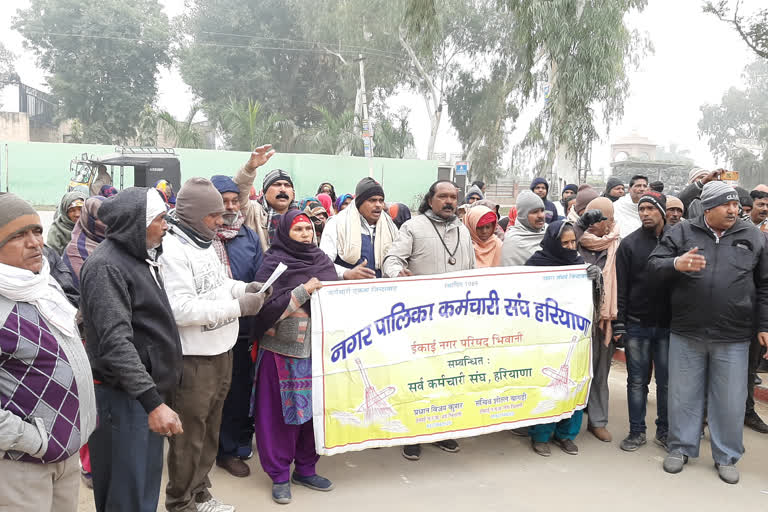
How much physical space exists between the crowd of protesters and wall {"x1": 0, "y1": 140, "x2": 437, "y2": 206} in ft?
62.7

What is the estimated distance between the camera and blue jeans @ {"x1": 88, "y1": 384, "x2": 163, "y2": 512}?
270 cm

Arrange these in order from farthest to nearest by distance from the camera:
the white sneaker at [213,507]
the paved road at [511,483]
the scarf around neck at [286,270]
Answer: the paved road at [511,483], the scarf around neck at [286,270], the white sneaker at [213,507]

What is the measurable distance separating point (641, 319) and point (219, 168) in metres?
22.2

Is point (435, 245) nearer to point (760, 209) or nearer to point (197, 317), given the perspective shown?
point (197, 317)

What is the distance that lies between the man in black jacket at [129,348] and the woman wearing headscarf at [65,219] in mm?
2674

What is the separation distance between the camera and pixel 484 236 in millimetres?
5109

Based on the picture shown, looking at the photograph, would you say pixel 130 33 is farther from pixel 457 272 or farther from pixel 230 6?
pixel 457 272

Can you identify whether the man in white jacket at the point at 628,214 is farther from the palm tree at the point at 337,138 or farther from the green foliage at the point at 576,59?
the palm tree at the point at 337,138

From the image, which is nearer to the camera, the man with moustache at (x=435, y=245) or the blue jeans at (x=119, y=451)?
the blue jeans at (x=119, y=451)

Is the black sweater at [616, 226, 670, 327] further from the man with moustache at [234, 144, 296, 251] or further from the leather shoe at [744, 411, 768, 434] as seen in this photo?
the man with moustache at [234, 144, 296, 251]

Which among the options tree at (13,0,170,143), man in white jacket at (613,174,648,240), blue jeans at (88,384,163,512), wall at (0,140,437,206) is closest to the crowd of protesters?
blue jeans at (88,384,163,512)

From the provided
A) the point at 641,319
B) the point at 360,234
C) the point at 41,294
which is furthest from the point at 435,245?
the point at 41,294

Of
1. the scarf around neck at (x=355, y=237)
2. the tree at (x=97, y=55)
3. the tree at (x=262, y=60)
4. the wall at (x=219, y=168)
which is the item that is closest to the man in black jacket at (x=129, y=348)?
the scarf around neck at (x=355, y=237)

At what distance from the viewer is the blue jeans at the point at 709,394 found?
13.9 feet
